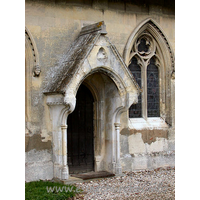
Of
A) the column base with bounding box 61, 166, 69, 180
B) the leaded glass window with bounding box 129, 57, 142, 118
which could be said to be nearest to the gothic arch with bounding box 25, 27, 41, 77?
the column base with bounding box 61, 166, 69, 180

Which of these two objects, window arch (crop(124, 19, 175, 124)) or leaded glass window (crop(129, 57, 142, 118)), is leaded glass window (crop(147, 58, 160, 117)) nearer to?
Result: window arch (crop(124, 19, 175, 124))

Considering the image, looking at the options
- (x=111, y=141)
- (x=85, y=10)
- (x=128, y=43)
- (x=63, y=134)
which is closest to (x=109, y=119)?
(x=111, y=141)

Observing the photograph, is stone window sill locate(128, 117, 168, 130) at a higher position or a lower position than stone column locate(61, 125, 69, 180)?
higher

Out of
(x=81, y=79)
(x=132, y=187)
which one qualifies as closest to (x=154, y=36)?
(x=81, y=79)

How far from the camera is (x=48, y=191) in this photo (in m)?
6.77

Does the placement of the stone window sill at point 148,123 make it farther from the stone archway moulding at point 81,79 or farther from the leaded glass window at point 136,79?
the stone archway moulding at point 81,79

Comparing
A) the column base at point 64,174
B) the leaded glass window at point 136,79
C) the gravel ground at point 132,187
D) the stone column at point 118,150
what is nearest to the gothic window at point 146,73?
the leaded glass window at point 136,79

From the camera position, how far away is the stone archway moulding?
7668 mm

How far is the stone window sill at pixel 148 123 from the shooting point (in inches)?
382

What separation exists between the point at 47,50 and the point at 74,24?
3.33 feet

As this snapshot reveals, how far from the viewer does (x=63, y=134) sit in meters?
7.96

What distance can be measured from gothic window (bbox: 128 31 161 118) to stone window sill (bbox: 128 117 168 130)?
0.15 meters

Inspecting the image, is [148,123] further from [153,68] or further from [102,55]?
[102,55]

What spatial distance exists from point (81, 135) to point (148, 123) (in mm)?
2073
